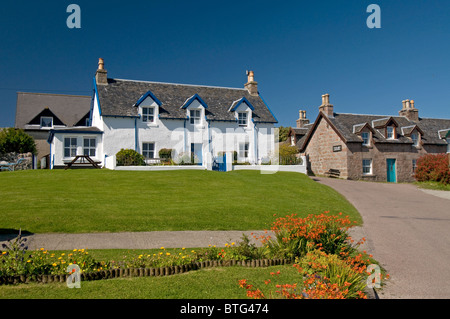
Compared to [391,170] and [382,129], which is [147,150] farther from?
[391,170]

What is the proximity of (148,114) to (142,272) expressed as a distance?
2462 centimetres

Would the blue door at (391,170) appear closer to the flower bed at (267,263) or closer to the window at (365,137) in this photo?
the window at (365,137)

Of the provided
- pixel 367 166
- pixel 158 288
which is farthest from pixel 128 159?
pixel 367 166


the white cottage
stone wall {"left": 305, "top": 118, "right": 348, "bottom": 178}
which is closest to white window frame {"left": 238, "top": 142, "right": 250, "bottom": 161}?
the white cottage

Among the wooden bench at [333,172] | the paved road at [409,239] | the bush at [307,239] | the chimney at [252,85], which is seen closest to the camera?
the paved road at [409,239]

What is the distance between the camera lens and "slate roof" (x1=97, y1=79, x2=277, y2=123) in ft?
98.4

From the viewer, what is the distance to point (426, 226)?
12.9m

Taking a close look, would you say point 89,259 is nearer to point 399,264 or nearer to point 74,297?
point 74,297

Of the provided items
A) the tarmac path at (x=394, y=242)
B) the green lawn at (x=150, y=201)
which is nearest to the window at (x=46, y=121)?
the green lawn at (x=150, y=201)

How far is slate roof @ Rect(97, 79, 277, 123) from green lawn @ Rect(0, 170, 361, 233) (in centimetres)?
859

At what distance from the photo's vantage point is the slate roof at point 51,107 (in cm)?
Result: 3953

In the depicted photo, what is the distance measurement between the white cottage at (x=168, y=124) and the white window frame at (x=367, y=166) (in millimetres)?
8704

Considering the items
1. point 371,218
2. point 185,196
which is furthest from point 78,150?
point 371,218

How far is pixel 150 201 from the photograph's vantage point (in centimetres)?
1548
